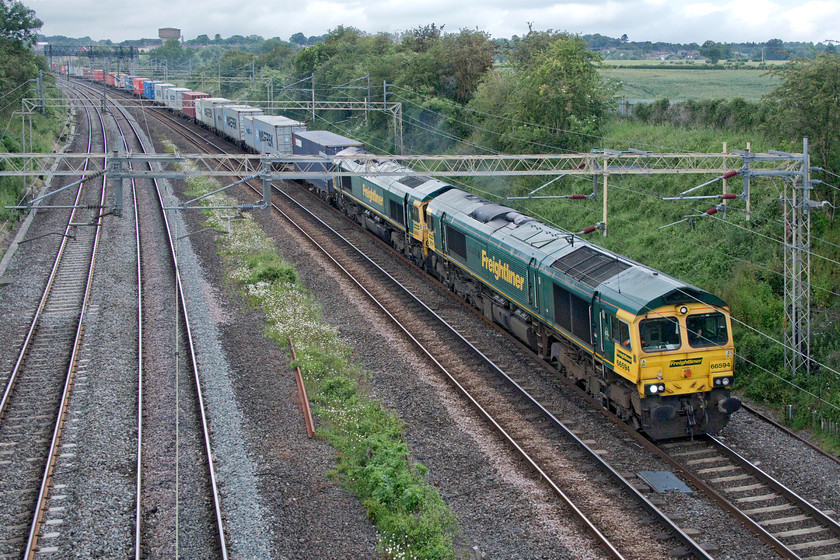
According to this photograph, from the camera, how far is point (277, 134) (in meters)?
47.7

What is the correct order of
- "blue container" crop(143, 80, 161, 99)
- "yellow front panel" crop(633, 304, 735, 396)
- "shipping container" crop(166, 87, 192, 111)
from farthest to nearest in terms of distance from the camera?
"blue container" crop(143, 80, 161, 99) → "shipping container" crop(166, 87, 192, 111) → "yellow front panel" crop(633, 304, 735, 396)

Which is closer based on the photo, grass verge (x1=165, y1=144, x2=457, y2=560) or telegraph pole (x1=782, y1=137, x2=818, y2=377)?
grass verge (x1=165, y1=144, x2=457, y2=560)

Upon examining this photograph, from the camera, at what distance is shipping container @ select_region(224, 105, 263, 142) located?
58875 millimetres

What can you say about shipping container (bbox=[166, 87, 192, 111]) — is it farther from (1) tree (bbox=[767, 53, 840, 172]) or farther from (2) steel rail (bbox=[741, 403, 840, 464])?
(2) steel rail (bbox=[741, 403, 840, 464])

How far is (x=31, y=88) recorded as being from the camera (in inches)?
2458

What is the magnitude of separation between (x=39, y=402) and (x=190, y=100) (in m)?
65.2

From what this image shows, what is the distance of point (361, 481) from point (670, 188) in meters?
21.5

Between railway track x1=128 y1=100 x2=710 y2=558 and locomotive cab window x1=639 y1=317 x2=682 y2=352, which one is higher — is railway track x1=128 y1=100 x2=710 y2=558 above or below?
below

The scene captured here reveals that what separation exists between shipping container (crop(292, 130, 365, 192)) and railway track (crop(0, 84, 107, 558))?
1402 centimetres

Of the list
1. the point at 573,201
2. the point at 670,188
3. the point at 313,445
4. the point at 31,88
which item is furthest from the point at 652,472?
the point at 31,88

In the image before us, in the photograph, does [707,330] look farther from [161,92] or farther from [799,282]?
[161,92]

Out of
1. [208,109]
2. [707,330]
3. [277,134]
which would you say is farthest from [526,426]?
[208,109]

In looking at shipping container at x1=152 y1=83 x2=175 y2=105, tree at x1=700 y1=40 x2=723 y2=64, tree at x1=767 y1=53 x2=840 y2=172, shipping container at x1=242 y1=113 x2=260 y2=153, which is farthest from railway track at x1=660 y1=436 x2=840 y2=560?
shipping container at x1=152 y1=83 x2=175 y2=105

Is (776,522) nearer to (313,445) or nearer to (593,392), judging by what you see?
(593,392)
